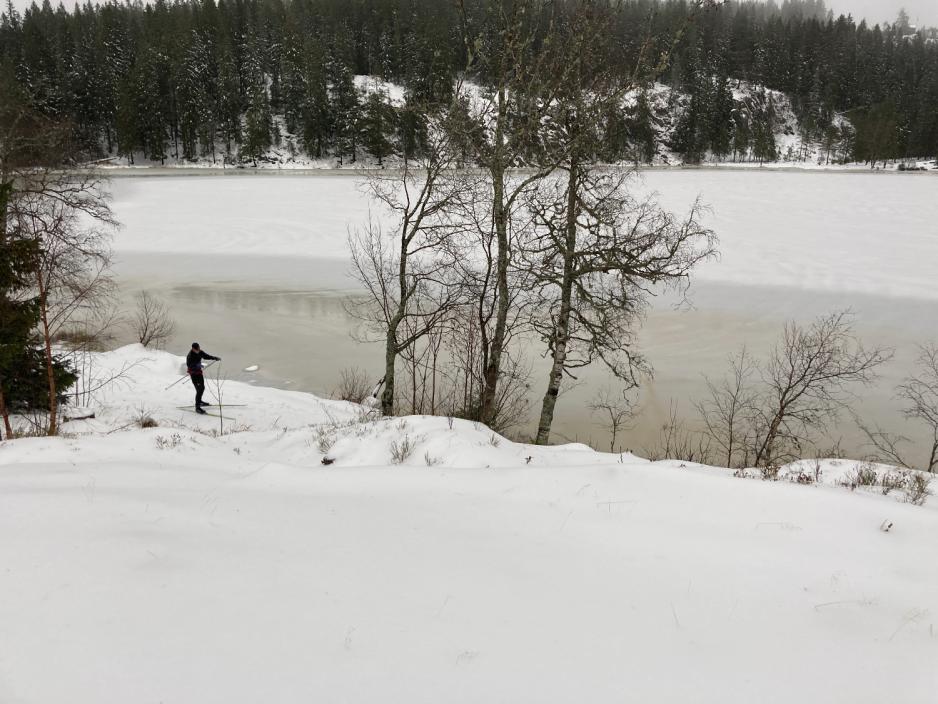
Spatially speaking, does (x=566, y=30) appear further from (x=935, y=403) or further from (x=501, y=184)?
(x=935, y=403)

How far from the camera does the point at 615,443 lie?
13.1m

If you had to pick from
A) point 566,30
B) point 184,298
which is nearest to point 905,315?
point 566,30

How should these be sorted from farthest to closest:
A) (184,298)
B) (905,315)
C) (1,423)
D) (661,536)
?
(184,298), (905,315), (1,423), (661,536)

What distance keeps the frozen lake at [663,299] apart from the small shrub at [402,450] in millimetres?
7603

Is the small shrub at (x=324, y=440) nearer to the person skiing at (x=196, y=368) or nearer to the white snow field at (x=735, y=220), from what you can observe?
the person skiing at (x=196, y=368)

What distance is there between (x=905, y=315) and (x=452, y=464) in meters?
20.5

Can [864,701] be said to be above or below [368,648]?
below

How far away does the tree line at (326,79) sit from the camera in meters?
58.1

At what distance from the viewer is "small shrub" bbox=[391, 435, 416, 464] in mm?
6406

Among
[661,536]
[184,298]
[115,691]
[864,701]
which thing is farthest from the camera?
[184,298]

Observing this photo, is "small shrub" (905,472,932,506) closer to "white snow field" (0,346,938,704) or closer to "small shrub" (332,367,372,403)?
"white snow field" (0,346,938,704)

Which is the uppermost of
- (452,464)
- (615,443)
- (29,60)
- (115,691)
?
(29,60)

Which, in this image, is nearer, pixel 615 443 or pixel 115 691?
pixel 115 691

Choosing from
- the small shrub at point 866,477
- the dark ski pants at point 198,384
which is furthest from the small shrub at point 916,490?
the dark ski pants at point 198,384
